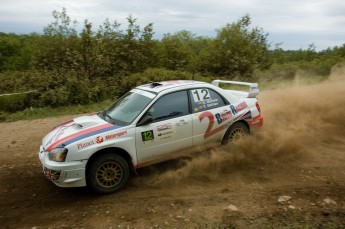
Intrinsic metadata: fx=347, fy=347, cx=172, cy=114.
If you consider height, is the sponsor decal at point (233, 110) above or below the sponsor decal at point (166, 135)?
above

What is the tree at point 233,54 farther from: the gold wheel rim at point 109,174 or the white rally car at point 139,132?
the gold wheel rim at point 109,174

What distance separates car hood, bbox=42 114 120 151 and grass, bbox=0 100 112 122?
6015mm

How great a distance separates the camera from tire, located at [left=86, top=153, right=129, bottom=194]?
5.77 m

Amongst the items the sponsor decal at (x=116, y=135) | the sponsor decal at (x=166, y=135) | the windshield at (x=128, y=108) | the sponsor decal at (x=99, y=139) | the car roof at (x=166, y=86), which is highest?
the car roof at (x=166, y=86)

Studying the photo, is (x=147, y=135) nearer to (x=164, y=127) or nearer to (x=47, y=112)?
(x=164, y=127)

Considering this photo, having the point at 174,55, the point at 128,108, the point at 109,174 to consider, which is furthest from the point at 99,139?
the point at 174,55

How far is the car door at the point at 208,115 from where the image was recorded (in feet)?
22.4

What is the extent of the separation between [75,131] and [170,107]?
5.88 ft

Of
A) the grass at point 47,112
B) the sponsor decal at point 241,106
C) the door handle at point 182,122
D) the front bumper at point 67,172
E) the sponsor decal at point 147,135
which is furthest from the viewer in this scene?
the grass at point 47,112

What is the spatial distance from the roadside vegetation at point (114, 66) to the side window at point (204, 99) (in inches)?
266

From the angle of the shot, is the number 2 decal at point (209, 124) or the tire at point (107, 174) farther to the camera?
the number 2 decal at point (209, 124)

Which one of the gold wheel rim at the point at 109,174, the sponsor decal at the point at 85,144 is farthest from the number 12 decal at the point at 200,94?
the sponsor decal at the point at 85,144

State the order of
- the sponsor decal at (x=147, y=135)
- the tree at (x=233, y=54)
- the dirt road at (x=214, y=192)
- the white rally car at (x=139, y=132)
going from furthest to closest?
the tree at (x=233, y=54) < the sponsor decal at (x=147, y=135) < the white rally car at (x=139, y=132) < the dirt road at (x=214, y=192)

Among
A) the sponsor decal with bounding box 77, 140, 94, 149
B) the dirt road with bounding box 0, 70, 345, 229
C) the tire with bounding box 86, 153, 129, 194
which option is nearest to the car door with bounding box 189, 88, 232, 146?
the dirt road with bounding box 0, 70, 345, 229
